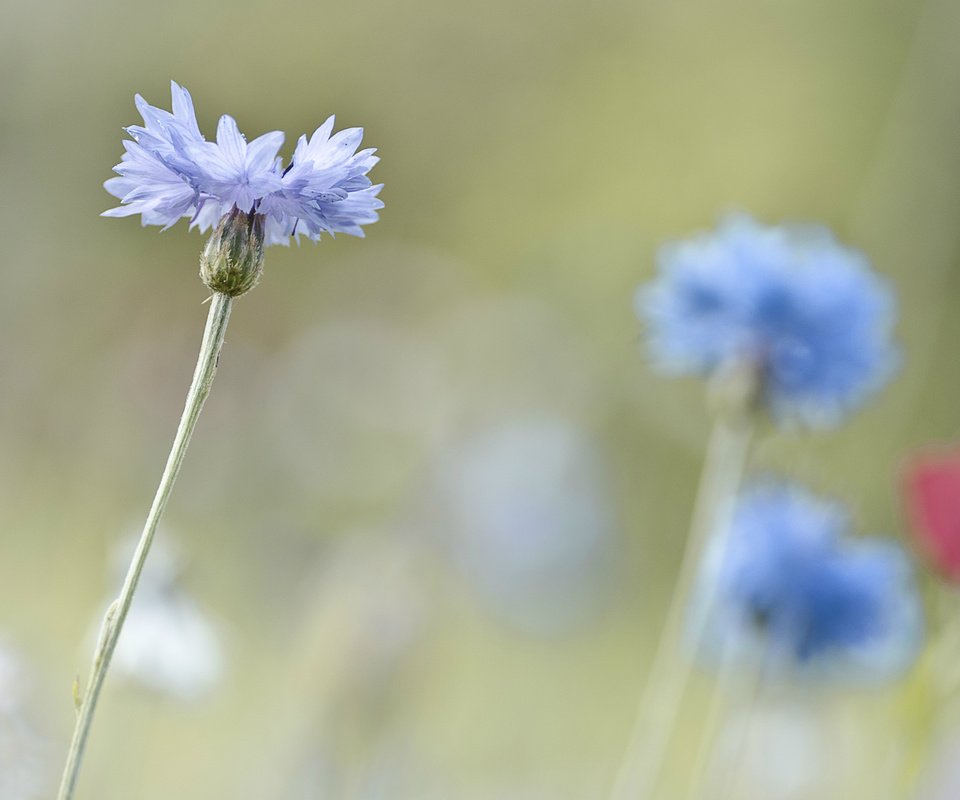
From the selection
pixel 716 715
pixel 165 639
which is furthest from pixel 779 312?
pixel 165 639

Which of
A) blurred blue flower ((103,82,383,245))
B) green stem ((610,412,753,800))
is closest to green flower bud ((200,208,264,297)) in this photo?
blurred blue flower ((103,82,383,245))

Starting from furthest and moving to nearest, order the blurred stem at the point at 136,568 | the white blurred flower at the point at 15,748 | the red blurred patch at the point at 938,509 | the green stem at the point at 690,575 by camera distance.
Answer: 1. the red blurred patch at the point at 938,509
2. the green stem at the point at 690,575
3. the white blurred flower at the point at 15,748
4. the blurred stem at the point at 136,568

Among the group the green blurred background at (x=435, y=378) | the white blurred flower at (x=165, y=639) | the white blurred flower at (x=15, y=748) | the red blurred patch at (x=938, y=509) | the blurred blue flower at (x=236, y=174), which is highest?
the green blurred background at (x=435, y=378)

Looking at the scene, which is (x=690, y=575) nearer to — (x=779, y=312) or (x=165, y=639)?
(x=779, y=312)

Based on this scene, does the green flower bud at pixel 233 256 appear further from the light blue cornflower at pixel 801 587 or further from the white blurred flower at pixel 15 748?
the light blue cornflower at pixel 801 587

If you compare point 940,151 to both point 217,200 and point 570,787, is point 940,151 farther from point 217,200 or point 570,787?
point 217,200

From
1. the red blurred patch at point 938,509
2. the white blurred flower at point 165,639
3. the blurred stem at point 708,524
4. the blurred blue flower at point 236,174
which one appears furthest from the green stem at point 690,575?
the blurred blue flower at point 236,174
